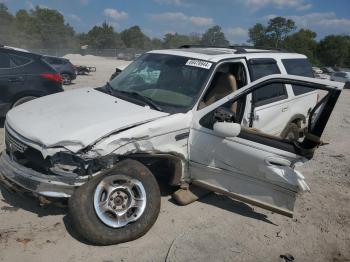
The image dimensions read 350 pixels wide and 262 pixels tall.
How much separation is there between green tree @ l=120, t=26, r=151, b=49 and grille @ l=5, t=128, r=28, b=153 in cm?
7289

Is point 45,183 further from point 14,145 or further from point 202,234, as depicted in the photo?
point 202,234

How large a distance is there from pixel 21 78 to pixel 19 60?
0.39m

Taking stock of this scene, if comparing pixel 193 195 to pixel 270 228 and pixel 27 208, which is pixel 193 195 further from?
pixel 27 208

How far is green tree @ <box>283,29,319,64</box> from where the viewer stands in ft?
174

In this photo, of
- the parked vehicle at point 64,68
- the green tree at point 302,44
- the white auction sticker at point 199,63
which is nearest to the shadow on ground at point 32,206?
the white auction sticker at point 199,63

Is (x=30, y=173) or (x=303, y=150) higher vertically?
(x=303, y=150)

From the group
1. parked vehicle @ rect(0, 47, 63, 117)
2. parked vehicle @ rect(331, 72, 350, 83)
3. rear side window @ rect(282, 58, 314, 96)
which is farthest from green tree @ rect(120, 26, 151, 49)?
rear side window @ rect(282, 58, 314, 96)

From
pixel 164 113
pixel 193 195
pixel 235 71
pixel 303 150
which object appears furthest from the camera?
pixel 235 71

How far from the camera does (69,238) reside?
3729mm

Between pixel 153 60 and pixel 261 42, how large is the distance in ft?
185

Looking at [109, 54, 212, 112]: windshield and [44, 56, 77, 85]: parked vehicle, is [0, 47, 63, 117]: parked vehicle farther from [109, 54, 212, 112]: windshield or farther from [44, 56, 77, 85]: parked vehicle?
[44, 56, 77, 85]: parked vehicle

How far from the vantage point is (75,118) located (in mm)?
3959

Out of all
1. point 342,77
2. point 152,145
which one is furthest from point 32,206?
point 342,77

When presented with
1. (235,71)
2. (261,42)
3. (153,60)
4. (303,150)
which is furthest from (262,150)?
(261,42)
